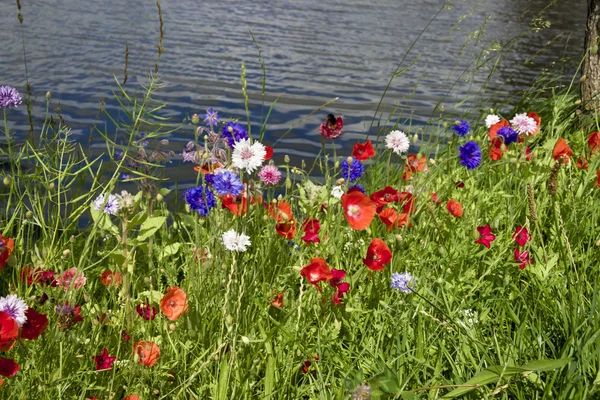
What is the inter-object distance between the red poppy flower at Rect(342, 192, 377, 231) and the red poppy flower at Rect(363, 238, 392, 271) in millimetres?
97

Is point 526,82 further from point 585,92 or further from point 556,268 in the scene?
point 556,268

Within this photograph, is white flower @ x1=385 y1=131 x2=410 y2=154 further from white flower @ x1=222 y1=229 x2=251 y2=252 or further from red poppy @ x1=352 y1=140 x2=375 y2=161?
white flower @ x1=222 y1=229 x2=251 y2=252

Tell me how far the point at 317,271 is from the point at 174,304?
0.41 metres

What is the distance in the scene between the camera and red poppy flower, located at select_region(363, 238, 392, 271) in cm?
193

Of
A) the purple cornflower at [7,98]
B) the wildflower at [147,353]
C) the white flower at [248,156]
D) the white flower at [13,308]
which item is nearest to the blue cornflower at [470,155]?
the white flower at [248,156]

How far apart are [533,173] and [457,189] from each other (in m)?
0.36

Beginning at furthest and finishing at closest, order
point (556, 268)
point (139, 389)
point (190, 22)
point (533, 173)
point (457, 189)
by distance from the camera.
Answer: point (190, 22) < point (457, 189) < point (533, 173) < point (556, 268) < point (139, 389)

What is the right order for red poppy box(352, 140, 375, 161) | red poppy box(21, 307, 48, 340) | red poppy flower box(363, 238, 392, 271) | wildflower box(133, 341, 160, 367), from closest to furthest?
red poppy box(21, 307, 48, 340), wildflower box(133, 341, 160, 367), red poppy flower box(363, 238, 392, 271), red poppy box(352, 140, 375, 161)

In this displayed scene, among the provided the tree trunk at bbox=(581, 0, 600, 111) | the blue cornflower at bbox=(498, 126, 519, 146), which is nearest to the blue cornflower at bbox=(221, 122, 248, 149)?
the blue cornflower at bbox=(498, 126, 519, 146)

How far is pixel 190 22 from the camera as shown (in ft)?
45.9

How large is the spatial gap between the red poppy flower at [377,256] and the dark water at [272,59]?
6.33 ft

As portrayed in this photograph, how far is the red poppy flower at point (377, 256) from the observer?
1934 mm

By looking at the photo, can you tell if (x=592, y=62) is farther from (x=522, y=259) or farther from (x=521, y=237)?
(x=522, y=259)

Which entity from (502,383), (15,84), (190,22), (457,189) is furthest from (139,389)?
(190,22)
